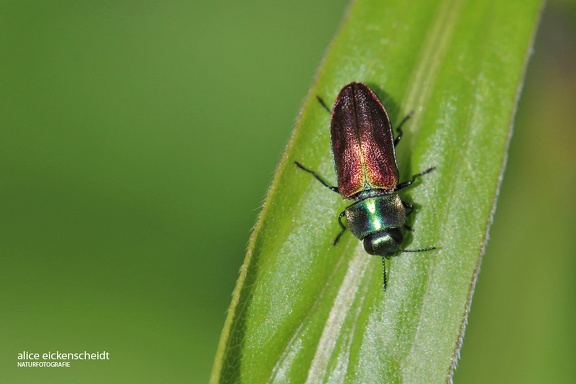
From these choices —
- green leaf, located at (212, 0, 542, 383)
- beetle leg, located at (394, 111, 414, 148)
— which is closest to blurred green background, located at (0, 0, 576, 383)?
green leaf, located at (212, 0, 542, 383)

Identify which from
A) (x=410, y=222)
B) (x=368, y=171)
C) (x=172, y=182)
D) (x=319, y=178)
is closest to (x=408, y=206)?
(x=410, y=222)

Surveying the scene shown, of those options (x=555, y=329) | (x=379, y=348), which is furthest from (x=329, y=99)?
(x=555, y=329)

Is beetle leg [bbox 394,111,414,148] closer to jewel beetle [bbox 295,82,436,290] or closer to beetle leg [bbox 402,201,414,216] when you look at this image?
jewel beetle [bbox 295,82,436,290]

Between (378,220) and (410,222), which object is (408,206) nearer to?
(410,222)

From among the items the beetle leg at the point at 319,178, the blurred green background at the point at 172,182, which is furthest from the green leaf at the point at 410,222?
the blurred green background at the point at 172,182

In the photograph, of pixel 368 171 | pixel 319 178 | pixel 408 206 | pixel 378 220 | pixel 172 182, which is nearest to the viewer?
pixel 319 178

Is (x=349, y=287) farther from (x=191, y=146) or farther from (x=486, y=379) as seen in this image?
(x=191, y=146)
